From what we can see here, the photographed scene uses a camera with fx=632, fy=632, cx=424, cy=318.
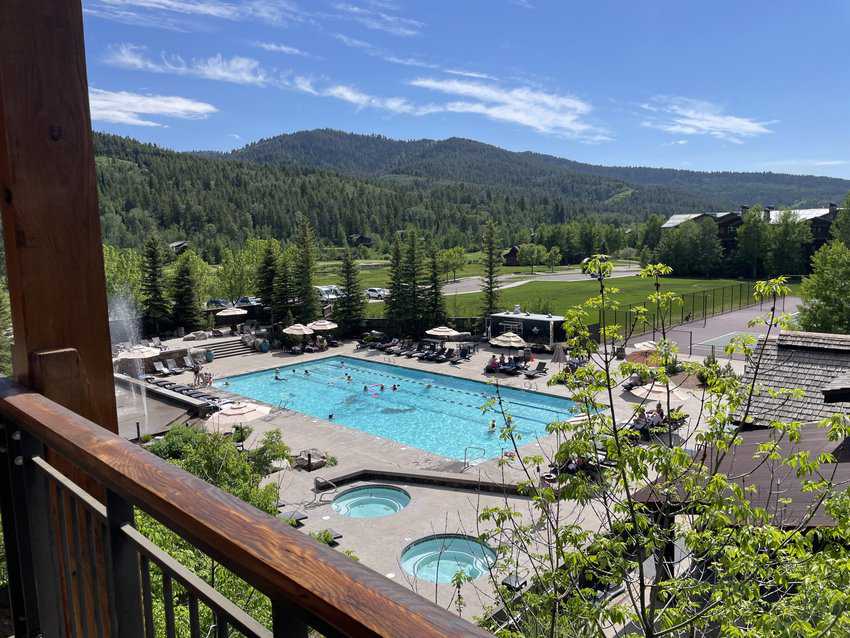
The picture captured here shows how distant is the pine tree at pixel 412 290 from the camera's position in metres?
36.1

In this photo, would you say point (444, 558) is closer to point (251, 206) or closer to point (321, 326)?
point (321, 326)

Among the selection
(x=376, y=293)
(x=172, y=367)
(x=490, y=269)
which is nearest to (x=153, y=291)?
(x=172, y=367)

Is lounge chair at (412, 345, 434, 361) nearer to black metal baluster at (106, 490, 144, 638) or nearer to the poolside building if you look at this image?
the poolside building

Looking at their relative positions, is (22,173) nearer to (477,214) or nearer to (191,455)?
(191,455)

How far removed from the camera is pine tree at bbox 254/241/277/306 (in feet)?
127

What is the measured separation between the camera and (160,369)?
2894 centimetres

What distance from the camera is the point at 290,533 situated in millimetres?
1072

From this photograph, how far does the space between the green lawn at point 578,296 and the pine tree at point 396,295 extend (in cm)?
333

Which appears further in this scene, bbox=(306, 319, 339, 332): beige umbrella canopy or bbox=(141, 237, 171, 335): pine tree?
bbox=(141, 237, 171, 335): pine tree

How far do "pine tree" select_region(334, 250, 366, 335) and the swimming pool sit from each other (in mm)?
6498

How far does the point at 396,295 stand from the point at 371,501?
849 inches

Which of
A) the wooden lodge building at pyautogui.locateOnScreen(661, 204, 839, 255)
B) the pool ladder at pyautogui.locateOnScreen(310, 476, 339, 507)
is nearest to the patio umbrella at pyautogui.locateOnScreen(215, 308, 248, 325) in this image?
the pool ladder at pyautogui.locateOnScreen(310, 476, 339, 507)

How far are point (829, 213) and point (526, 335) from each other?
52.1 m

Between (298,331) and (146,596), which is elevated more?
(146,596)
